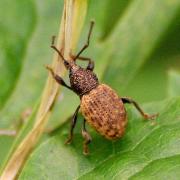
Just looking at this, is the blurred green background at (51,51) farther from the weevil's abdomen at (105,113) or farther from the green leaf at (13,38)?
the weevil's abdomen at (105,113)

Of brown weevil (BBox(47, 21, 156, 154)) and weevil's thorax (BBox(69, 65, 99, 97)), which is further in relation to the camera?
weevil's thorax (BBox(69, 65, 99, 97))

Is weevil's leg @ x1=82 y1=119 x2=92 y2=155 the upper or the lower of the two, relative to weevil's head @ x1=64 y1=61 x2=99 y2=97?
lower

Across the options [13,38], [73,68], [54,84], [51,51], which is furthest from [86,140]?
[13,38]

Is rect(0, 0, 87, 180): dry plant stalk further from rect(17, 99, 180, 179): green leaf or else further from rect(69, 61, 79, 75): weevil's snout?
rect(69, 61, 79, 75): weevil's snout

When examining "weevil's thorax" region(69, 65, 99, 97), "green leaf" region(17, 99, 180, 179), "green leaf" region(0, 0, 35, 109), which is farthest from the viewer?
"green leaf" region(0, 0, 35, 109)

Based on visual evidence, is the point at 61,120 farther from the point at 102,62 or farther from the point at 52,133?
the point at 102,62

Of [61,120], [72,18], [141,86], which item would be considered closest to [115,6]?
[141,86]

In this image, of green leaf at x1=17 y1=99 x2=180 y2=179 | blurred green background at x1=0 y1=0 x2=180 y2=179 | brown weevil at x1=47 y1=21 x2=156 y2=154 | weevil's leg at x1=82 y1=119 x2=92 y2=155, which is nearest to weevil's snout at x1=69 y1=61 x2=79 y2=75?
brown weevil at x1=47 y1=21 x2=156 y2=154

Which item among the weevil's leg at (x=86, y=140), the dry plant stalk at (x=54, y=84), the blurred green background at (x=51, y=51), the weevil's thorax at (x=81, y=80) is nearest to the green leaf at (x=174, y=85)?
the blurred green background at (x=51, y=51)
